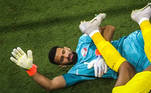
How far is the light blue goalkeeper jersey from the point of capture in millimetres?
1926

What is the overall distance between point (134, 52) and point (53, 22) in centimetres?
118

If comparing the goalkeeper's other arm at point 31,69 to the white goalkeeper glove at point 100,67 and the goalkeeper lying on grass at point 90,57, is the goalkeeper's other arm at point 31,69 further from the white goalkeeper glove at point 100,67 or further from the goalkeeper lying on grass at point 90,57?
the white goalkeeper glove at point 100,67

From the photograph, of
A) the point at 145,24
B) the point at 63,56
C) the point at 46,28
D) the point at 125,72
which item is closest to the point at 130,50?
the point at 145,24

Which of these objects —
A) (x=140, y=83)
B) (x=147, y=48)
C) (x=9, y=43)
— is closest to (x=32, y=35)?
(x=9, y=43)

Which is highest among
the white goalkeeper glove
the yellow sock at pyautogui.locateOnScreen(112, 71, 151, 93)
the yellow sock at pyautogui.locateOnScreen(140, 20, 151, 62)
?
the yellow sock at pyautogui.locateOnScreen(140, 20, 151, 62)

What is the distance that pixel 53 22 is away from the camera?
9.00 ft

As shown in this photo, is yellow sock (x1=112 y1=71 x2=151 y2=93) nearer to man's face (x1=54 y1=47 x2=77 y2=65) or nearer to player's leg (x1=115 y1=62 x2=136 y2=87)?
player's leg (x1=115 y1=62 x2=136 y2=87)

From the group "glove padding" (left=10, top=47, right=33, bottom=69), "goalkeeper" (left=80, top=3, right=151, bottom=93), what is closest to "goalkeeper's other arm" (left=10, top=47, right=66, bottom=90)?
"glove padding" (left=10, top=47, right=33, bottom=69)

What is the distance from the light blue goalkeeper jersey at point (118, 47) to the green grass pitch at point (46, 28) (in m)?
0.22

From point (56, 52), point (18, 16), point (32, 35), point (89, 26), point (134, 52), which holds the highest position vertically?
point (18, 16)

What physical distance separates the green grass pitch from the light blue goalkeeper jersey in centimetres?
22

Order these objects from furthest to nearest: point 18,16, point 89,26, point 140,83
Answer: point 18,16, point 89,26, point 140,83

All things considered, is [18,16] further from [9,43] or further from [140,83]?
[140,83]

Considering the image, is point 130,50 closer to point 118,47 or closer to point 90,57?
point 118,47
